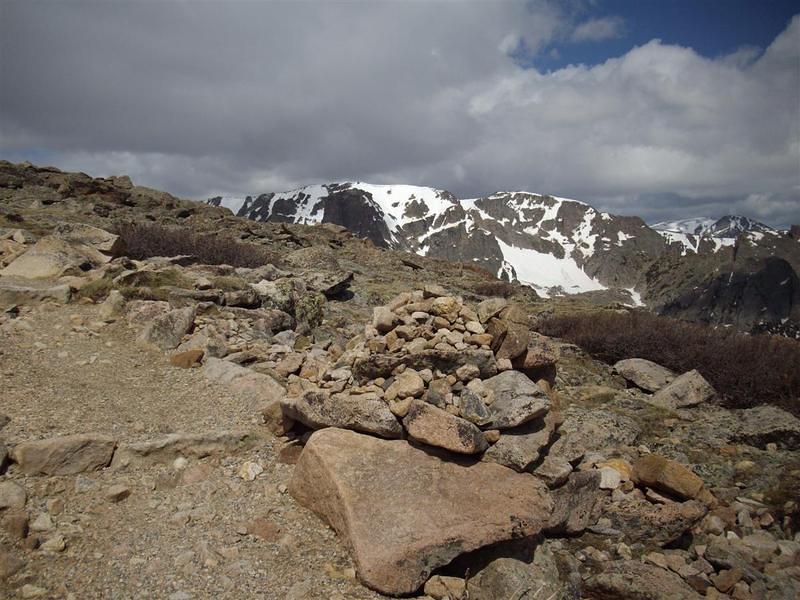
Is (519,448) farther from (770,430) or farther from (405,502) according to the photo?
(770,430)

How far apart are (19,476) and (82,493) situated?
636 millimetres

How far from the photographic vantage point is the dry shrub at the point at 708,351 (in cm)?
1077

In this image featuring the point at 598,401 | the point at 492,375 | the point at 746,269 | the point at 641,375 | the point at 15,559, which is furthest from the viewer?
the point at 746,269

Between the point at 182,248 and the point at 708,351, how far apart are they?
18.0m

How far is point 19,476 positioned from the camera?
481 cm

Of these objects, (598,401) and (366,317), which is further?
(366,317)

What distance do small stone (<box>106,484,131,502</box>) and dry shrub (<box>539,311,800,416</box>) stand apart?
11.5m

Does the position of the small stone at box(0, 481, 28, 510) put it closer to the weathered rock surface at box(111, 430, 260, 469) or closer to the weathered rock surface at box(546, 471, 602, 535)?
the weathered rock surface at box(111, 430, 260, 469)

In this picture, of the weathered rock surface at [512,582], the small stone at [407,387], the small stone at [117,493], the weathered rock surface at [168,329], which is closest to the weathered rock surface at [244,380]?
the weathered rock surface at [168,329]

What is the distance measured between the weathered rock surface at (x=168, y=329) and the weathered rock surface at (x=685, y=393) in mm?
9783

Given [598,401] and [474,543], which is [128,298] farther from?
[598,401]

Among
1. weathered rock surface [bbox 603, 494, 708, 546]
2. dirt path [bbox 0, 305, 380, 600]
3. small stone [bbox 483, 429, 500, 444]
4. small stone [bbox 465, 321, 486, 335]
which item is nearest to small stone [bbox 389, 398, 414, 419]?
small stone [bbox 483, 429, 500, 444]

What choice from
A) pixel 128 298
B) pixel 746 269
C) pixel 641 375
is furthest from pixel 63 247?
pixel 746 269

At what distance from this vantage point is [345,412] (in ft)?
19.8
